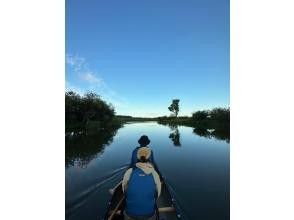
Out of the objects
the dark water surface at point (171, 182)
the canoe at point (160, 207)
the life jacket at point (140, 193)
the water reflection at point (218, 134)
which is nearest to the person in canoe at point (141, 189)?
the life jacket at point (140, 193)

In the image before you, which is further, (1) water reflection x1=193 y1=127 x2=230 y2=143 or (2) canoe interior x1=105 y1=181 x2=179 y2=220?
(1) water reflection x1=193 y1=127 x2=230 y2=143

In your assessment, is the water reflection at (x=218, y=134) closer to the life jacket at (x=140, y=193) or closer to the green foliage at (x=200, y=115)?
the green foliage at (x=200, y=115)

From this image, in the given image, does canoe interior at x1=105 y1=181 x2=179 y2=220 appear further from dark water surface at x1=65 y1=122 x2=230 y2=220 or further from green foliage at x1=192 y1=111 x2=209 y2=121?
green foliage at x1=192 y1=111 x2=209 y2=121

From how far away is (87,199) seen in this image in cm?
747

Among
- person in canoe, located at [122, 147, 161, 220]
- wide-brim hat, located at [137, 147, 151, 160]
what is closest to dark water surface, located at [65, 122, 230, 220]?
person in canoe, located at [122, 147, 161, 220]

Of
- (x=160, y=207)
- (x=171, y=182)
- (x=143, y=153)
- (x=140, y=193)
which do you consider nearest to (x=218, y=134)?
(x=171, y=182)

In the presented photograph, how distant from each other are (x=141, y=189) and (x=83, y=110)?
110ft

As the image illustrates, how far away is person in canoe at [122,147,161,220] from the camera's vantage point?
3449 mm

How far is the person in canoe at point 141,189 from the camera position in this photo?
345cm

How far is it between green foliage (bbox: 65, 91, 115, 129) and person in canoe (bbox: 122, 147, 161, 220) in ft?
85.3

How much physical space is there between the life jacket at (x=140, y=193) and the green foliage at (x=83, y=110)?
26028 mm
